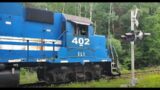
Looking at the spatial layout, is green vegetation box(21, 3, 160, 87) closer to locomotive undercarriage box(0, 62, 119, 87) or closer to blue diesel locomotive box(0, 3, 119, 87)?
locomotive undercarriage box(0, 62, 119, 87)

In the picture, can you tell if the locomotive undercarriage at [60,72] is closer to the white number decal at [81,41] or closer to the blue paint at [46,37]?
the blue paint at [46,37]

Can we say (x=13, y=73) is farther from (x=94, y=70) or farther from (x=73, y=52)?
(x=94, y=70)

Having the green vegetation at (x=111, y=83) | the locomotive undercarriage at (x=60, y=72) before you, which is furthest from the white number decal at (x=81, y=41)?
the green vegetation at (x=111, y=83)

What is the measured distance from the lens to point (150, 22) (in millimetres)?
45781

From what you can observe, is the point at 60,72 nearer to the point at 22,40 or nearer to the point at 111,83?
the point at 111,83

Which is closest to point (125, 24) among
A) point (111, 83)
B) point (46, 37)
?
point (46, 37)

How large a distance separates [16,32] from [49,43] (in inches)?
78.4

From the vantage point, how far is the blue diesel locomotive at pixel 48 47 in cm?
1427

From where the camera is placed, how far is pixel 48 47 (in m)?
16.1

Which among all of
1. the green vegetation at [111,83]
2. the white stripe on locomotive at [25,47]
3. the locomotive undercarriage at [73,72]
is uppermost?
the white stripe on locomotive at [25,47]

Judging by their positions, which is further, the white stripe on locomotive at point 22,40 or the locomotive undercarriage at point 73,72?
the locomotive undercarriage at point 73,72

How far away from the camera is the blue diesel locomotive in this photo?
1427cm

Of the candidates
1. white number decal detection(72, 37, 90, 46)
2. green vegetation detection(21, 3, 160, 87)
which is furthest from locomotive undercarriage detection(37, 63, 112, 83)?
green vegetation detection(21, 3, 160, 87)

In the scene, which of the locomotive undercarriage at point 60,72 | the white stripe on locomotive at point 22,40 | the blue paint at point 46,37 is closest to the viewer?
the locomotive undercarriage at point 60,72
